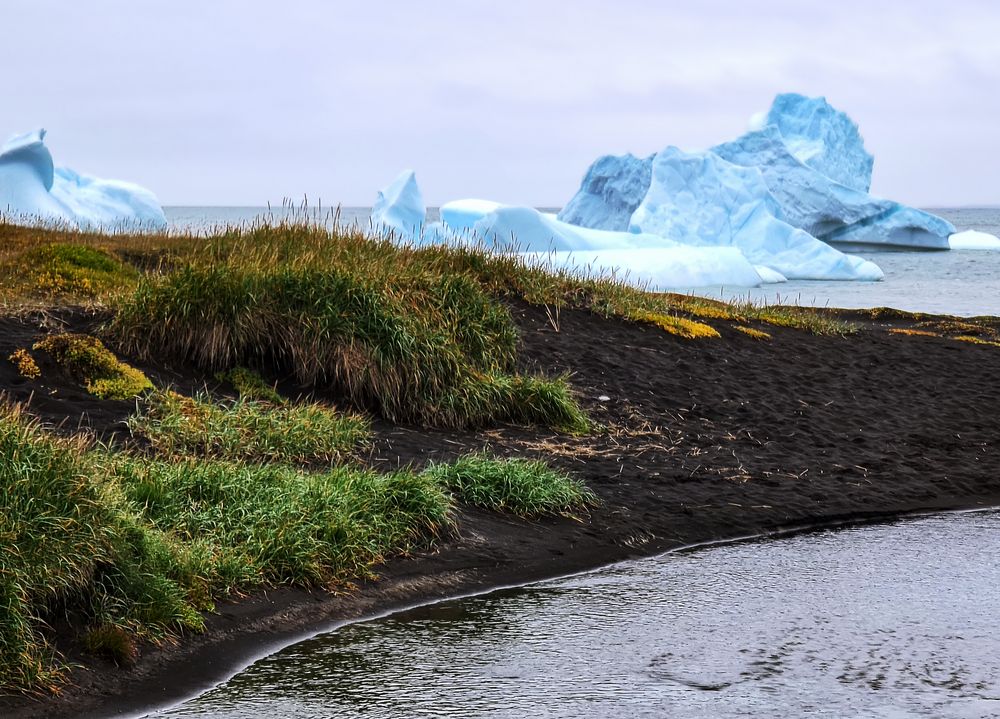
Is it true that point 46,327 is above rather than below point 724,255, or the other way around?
below

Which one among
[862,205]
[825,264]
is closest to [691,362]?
[825,264]

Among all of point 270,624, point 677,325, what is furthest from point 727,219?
point 270,624

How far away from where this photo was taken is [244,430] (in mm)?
7461

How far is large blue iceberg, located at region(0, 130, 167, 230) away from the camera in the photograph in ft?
96.8

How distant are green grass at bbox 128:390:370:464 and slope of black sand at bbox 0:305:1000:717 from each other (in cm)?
20

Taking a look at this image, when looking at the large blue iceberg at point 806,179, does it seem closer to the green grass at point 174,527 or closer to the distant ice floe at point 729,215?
the distant ice floe at point 729,215

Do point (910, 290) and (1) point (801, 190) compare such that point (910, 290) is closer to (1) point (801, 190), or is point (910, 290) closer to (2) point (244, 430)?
(1) point (801, 190)

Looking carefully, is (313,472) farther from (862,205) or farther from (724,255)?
(862,205)

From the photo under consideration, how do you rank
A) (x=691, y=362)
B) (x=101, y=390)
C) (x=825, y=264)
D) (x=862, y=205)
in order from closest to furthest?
(x=101, y=390) → (x=691, y=362) → (x=825, y=264) → (x=862, y=205)

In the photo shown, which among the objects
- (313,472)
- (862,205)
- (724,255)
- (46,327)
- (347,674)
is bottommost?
(347,674)

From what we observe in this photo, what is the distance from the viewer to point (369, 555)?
6.01 m

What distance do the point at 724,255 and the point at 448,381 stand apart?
25.6 metres

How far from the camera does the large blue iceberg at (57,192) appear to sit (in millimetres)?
29516

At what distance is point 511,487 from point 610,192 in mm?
40928
